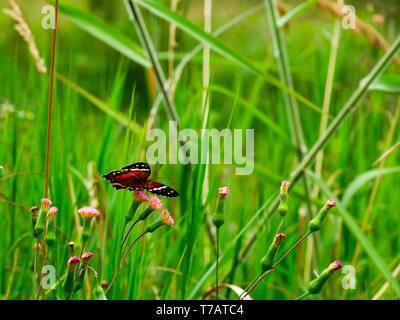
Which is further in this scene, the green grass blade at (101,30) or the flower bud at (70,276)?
the green grass blade at (101,30)

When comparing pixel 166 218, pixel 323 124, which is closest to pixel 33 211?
pixel 166 218

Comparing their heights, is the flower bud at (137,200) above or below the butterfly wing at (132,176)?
below

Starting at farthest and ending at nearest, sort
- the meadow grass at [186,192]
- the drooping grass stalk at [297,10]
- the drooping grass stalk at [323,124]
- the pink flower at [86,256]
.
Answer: the drooping grass stalk at [323,124] → the drooping grass stalk at [297,10] → the meadow grass at [186,192] → the pink flower at [86,256]

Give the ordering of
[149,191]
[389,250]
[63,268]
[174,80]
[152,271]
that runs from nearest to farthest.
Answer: [149,191], [63,268], [152,271], [174,80], [389,250]

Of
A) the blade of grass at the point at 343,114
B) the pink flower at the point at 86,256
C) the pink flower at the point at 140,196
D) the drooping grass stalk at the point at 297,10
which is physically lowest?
the pink flower at the point at 86,256

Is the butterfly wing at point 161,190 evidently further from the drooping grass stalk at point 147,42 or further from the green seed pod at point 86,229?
the drooping grass stalk at point 147,42

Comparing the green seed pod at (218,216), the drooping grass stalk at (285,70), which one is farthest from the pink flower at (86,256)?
the drooping grass stalk at (285,70)

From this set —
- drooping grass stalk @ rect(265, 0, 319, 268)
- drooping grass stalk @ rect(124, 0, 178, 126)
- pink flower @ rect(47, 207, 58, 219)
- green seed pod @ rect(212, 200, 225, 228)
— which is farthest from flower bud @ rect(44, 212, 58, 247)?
drooping grass stalk @ rect(265, 0, 319, 268)
